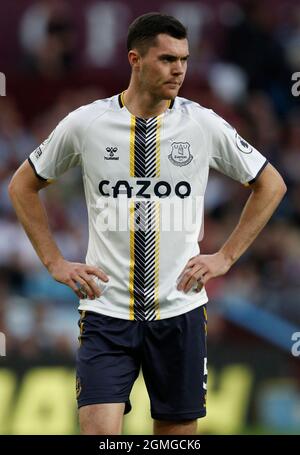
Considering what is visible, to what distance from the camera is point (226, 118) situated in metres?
14.2

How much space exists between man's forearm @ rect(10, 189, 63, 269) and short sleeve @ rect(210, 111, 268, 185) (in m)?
0.99

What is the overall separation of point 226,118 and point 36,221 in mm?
7526

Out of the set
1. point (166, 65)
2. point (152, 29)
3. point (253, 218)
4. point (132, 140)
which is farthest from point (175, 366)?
point (152, 29)

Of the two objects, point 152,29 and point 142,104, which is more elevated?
point 152,29

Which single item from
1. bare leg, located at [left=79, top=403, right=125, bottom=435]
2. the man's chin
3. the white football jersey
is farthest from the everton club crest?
bare leg, located at [left=79, top=403, right=125, bottom=435]

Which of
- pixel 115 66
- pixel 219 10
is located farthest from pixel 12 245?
pixel 219 10

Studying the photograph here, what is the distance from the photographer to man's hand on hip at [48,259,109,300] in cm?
672

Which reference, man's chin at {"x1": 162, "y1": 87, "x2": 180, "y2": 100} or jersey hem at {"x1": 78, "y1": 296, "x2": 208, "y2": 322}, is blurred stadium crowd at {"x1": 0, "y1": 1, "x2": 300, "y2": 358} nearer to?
jersey hem at {"x1": 78, "y1": 296, "x2": 208, "y2": 322}

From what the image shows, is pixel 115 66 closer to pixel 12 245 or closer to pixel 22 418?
pixel 12 245

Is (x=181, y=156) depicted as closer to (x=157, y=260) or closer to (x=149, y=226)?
(x=149, y=226)

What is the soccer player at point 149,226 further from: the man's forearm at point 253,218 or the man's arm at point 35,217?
the man's forearm at point 253,218

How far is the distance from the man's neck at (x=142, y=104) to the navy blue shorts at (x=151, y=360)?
1.11 m
